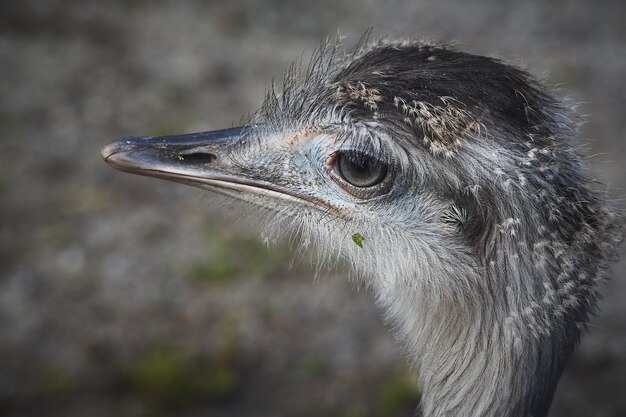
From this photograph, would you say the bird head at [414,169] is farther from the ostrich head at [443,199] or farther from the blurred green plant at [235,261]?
the blurred green plant at [235,261]

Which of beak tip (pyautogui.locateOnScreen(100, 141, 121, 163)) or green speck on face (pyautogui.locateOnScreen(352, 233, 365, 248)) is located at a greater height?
beak tip (pyautogui.locateOnScreen(100, 141, 121, 163))

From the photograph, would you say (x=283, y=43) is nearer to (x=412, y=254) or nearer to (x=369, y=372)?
(x=369, y=372)

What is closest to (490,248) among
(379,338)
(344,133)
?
(344,133)

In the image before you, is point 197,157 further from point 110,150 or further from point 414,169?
point 414,169

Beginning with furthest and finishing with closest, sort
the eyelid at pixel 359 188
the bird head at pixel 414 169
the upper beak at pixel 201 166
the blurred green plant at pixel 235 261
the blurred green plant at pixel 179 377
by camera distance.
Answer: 1. the blurred green plant at pixel 235 261
2. the blurred green plant at pixel 179 377
3. the upper beak at pixel 201 166
4. the eyelid at pixel 359 188
5. the bird head at pixel 414 169

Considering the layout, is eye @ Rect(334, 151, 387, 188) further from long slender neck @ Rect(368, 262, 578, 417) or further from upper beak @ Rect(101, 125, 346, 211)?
long slender neck @ Rect(368, 262, 578, 417)

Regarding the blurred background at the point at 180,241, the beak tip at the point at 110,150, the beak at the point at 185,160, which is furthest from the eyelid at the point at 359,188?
the blurred background at the point at 180,241

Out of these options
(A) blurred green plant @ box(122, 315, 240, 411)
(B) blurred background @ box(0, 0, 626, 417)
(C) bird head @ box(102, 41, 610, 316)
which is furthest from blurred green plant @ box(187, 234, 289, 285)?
(C) bird head @ box(102, 41, 610, 316)
